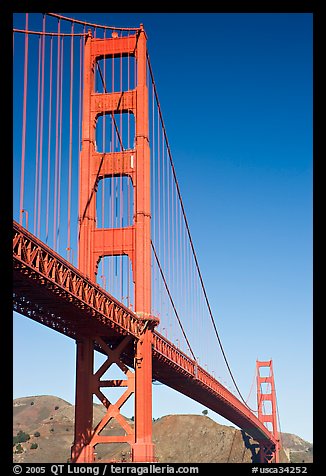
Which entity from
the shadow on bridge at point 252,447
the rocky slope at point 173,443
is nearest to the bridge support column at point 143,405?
the rocky slope at point 173,443

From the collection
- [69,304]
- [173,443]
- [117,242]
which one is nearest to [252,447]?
[173,443]

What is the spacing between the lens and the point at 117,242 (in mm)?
43938

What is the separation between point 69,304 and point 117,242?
10.3m

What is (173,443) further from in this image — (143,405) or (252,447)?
(143,405)

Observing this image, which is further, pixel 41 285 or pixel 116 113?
pixel 116 113

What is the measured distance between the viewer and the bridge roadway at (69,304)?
2882 centimetres

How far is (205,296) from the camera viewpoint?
242 ft

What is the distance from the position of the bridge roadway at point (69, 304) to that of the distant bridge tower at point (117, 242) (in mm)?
1093

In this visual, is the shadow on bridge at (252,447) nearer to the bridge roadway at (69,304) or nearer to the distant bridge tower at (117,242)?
the bridge roadway at (69,304)

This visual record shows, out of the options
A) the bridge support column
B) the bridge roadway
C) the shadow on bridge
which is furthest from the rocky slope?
the bridge support column
